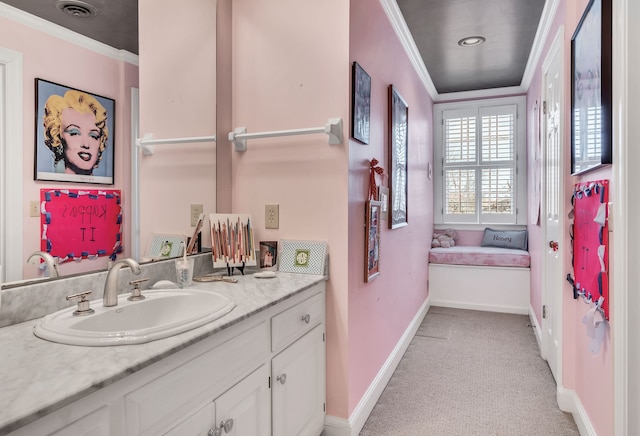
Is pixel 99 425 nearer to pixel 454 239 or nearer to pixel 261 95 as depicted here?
pixel 261 95

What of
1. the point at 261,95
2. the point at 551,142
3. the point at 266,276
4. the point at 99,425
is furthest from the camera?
the point at 551,142

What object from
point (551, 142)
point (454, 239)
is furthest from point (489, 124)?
point (551, 142)

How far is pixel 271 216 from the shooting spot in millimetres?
2088

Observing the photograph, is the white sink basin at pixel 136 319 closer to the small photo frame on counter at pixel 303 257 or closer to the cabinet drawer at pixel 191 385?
the cabinet drawer at pixel 191 385

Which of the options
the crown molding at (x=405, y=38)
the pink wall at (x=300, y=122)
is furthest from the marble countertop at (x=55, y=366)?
the crown molding at (x=405, y=38)

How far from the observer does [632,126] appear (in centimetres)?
133

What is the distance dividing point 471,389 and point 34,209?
101 inches

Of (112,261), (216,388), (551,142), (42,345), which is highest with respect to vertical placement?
(551,142)

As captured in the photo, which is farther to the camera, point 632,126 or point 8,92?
point 632,126

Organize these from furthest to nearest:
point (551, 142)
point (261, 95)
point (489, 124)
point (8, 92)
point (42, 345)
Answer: point (489, 124)
point (551, 142)
point (261, 95)
point (8, 92)
point (42, 345)

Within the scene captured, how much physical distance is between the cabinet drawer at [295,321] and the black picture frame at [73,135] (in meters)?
0.82

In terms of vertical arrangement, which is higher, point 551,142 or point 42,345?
point 551,142

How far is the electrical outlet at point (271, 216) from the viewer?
208cm

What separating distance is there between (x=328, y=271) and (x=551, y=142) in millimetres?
1970
